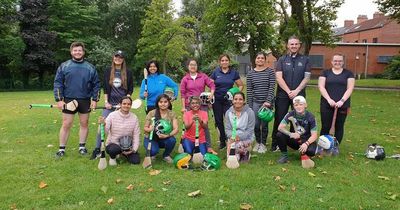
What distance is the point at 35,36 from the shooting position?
32344 millimetres

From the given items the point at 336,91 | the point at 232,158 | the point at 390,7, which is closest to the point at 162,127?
the point at 232,158

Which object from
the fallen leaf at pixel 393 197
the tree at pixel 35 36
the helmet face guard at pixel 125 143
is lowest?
the fallen leaf at pixel 393 197

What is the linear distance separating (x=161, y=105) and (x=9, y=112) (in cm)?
961

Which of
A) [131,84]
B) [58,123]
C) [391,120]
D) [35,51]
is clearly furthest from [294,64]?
[35,51]

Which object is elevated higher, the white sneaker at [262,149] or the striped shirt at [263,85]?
the striped shirt at [263,85]

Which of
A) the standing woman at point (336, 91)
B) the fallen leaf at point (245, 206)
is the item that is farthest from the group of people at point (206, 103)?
the fallen leaf at point (245, 206)

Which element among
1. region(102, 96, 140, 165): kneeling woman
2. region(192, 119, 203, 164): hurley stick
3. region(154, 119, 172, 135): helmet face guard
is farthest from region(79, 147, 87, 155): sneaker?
region(192, 119, 203, 164): hurley stick

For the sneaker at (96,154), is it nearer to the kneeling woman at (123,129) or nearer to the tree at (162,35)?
the kneeling woman at (123,129)

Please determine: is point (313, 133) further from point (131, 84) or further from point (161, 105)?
point (131, 84)

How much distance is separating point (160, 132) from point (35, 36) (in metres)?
29.3

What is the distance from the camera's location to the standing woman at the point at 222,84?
7.37 m

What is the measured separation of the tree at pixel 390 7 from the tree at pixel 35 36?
24.6m

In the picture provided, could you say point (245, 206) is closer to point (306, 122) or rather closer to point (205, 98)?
point (306, 122)

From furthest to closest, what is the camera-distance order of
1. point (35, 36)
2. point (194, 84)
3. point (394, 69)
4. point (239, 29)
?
point (394, 69) → point (35, 36) → point (239, 29) → point (194, 84)
